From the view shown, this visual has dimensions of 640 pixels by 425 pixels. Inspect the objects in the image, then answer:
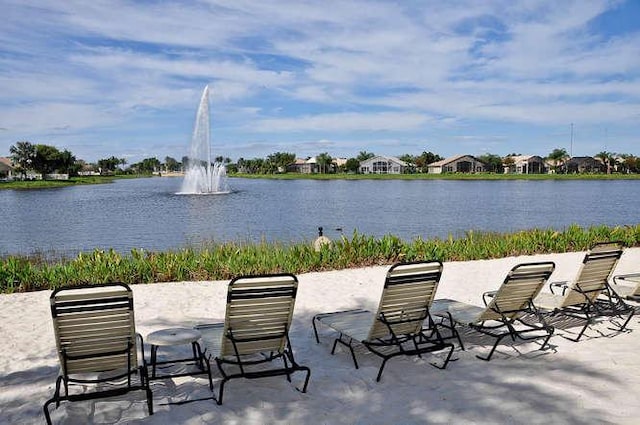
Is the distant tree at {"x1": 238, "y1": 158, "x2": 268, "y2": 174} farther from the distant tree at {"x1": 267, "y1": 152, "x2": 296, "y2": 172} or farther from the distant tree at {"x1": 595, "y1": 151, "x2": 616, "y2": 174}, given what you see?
the distant tree at {"x1": 595, "y1": 151, "x2": 616, "y2": 174}

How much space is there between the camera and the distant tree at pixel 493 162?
525ft

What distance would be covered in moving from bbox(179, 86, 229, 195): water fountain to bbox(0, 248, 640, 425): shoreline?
1819 inches

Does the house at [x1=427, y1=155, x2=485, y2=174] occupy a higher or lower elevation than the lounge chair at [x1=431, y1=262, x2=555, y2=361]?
higher

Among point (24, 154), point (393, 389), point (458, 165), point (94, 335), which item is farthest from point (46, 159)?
point (393, 389)

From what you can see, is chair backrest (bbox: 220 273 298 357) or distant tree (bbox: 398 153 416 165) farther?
distant tree (bbox: 398 153 416 165)

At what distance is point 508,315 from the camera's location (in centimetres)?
634

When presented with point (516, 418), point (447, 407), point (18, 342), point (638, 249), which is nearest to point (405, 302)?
point (447, 407)

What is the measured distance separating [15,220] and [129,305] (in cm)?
3795

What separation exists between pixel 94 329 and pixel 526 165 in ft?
543

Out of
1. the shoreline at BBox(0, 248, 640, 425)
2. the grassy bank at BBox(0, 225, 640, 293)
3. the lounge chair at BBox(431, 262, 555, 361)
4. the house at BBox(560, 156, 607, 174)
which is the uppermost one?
the house at BBox(560, 156, 607, 174)

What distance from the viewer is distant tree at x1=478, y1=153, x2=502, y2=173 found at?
160125mm

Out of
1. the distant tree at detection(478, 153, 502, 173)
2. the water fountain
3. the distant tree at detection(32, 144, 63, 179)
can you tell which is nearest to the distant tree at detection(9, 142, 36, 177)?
the distant tree at detection(32, 144, 63, 179)

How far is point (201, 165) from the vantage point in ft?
202

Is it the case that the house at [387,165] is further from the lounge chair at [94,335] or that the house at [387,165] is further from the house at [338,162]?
the lounge chair at [94,335]
